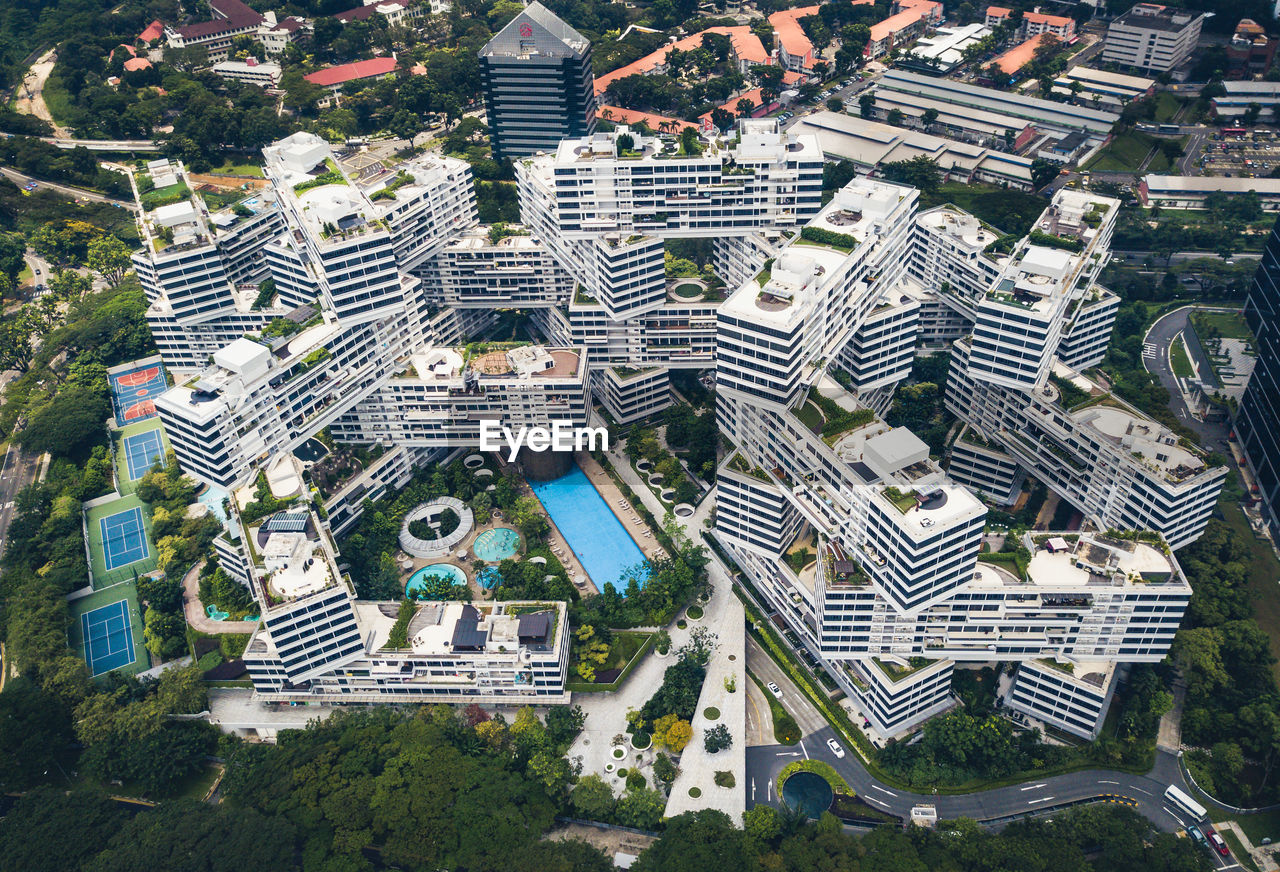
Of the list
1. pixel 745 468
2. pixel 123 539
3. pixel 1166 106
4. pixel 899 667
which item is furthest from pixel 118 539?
pixel 1166 106

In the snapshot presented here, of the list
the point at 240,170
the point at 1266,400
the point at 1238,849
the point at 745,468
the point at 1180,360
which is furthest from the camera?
the point at 240,170

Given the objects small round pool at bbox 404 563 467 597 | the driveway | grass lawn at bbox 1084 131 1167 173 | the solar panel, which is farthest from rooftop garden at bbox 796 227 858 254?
grass lawn at bbox 1084 131 1167 173

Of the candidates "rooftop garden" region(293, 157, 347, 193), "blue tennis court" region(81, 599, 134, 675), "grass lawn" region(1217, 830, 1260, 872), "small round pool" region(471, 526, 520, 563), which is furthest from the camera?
"rooftop garden" region(293, 157, 347, 193)

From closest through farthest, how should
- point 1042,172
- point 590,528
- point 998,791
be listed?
point 998,791 → point 590,528 → point 1042,172

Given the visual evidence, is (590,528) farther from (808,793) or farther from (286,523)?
(808,793)

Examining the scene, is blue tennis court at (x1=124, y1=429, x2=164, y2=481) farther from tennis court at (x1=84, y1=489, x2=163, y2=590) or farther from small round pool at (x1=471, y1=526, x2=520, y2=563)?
small round pool at (x1=471, y1=526, x2=520, y2=563)

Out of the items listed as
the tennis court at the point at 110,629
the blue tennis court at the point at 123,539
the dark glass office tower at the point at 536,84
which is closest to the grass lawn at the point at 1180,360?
the dark glass office tower at the point at 536,84
